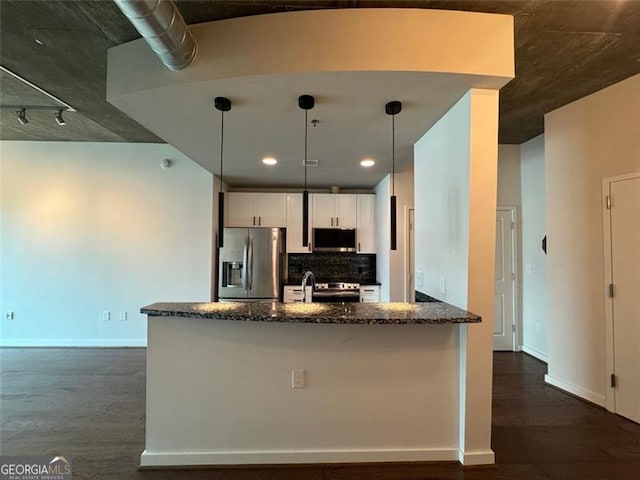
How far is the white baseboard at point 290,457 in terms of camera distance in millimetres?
2127

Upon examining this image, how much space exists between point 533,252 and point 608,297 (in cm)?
142

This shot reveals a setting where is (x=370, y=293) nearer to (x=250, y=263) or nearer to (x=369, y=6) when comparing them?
(x=250, y=263)

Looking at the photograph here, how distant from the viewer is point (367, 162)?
154 inches

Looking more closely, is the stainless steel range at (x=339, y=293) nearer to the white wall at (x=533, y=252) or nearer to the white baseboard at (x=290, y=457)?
the white wall at (x=533, y=252)

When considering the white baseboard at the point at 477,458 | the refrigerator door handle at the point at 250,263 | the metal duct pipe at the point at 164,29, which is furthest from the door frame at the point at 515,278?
A: the metal duct pipe at the point at 164,29

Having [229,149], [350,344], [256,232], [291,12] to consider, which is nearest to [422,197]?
[350,344]

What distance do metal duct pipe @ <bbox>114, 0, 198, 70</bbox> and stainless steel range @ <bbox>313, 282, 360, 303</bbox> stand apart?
11.5ft

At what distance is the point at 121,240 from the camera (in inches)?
183

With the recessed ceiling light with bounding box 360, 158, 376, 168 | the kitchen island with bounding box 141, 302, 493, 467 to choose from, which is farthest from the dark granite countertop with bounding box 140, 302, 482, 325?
the recessed ceiling light with bounding box 360, 158, 376, 168

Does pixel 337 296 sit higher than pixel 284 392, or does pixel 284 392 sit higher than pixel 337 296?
pixel 337 296

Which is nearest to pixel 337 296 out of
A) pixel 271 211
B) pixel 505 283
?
pixel 271 211

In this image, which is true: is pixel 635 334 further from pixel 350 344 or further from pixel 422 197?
pixel 350 344

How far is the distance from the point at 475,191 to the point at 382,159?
1772 mm

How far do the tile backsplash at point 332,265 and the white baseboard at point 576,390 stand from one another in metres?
2.71
